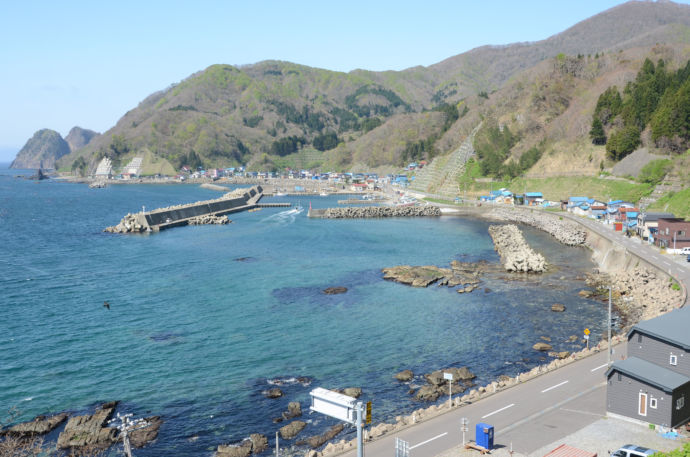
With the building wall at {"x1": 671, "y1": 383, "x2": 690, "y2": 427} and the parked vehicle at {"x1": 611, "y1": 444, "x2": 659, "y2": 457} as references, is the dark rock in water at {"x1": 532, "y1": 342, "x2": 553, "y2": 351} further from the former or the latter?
the parked vehicle at {"x1": 611, "y1": 444, "x2": 659, "y2": 457}

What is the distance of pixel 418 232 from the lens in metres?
102

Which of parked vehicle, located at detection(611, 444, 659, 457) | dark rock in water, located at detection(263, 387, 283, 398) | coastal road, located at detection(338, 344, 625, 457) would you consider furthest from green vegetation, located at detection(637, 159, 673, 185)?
parked vehicle, located at detection(611, 444, 659, 457)

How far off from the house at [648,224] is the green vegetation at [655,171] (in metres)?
25.2

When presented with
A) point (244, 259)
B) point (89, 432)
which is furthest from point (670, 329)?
point (244, 259)

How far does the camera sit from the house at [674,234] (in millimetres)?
62375

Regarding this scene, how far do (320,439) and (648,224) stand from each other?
59.8 meters

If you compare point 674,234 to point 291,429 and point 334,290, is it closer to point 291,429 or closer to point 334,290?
point 334,290

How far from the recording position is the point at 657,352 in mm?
Result: 27188

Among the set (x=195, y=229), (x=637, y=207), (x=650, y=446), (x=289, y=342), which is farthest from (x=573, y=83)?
(x=650, y=446)

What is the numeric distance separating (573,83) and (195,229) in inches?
4416

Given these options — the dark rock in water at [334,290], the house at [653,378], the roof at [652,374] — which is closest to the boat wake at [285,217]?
the dark rock in water at [334,290]

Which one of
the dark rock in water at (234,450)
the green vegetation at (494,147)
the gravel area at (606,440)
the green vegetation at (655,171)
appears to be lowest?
the dark rock in water at (234,450)

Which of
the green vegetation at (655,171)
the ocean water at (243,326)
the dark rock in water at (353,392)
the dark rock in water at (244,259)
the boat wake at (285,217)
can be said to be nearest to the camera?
the dark rock in water at (353,392)

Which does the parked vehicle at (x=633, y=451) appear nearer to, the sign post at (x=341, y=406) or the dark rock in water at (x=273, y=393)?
the sign post at (x=341, y=406)
